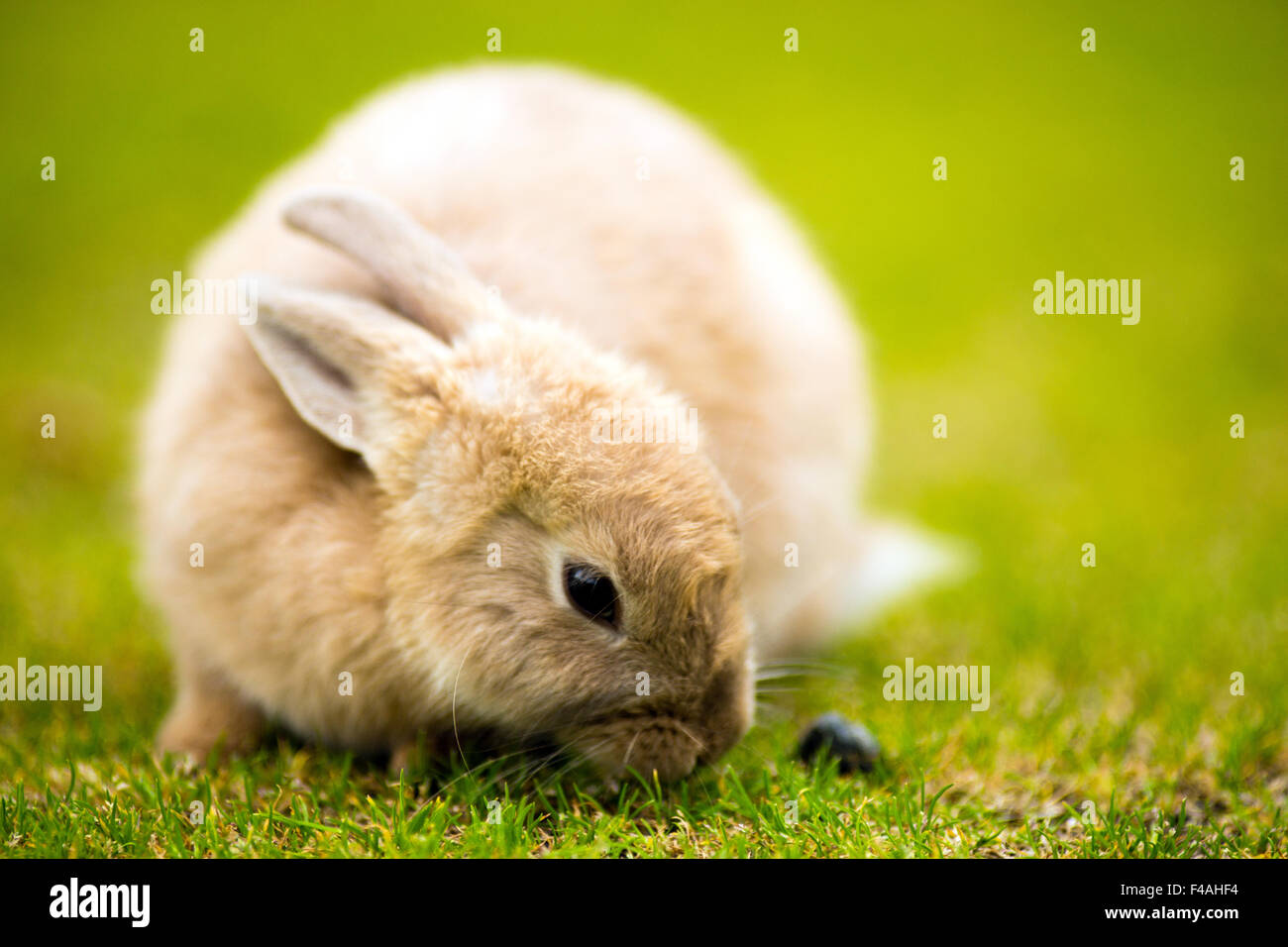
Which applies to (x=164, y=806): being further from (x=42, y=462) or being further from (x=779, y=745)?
(x=42, y=462)

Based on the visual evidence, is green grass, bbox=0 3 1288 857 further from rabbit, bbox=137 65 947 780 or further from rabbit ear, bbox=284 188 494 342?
rabbit ear, bbox=284 188 494 342

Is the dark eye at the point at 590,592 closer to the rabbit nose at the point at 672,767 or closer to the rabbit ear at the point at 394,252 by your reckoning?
the rabbit nose at the point at 672,767

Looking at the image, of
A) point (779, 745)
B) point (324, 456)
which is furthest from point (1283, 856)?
point (324, 456)

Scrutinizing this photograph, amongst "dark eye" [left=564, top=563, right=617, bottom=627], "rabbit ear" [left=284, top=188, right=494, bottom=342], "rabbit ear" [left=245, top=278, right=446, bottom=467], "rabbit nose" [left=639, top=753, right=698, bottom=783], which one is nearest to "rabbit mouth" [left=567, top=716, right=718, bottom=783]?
"rabbit nose" [left=639, top=753, right=698, bottom=783]

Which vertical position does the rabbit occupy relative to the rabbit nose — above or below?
above

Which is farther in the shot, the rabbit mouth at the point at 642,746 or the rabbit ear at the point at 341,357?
the rabbit ear at the point at 341,357

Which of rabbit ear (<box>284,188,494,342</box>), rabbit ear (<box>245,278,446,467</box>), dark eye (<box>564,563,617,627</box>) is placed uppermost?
rabbit ear (<box>284,188,494,342</box>)

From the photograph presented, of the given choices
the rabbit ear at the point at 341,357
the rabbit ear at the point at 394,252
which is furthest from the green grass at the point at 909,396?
the rabbit ear at the point at 394,252
